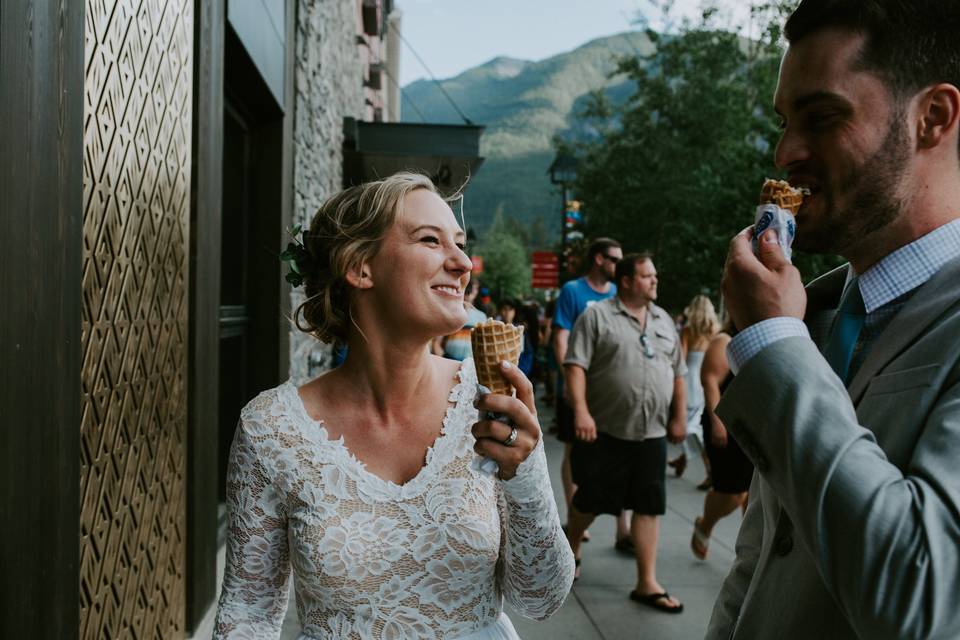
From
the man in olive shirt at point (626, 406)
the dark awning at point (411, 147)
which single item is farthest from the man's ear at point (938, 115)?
the dark awning at point (411, 147)

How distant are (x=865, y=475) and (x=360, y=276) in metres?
1.73

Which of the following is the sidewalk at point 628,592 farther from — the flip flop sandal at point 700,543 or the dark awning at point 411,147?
the dark awning at point 411,147

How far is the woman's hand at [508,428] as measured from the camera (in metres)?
1.87

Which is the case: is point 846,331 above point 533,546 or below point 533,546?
above

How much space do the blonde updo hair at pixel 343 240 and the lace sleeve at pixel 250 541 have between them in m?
0.53

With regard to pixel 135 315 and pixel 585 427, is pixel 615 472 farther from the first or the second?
pixel 135 315

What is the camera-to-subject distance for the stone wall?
7160 mm

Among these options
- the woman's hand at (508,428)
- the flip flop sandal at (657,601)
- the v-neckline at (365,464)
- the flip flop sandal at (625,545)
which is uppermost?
the woman's hand at (508,428)

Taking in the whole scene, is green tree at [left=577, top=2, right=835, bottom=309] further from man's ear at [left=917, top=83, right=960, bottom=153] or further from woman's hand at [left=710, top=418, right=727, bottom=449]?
man's ear at [left=917, top=83, right=960, bottom=153]

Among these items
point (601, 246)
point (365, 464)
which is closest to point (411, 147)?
point (601, 246)

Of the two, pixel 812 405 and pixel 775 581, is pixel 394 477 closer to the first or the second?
pixel 775 581

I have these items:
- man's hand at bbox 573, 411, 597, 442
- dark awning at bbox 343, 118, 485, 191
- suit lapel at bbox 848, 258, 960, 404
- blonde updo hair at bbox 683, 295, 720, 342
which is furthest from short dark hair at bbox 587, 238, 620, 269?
suit lapel at bbox 848, 258, 960, 404

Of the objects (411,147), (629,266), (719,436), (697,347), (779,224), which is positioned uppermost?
(411,147)

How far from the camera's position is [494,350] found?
6.87ft
